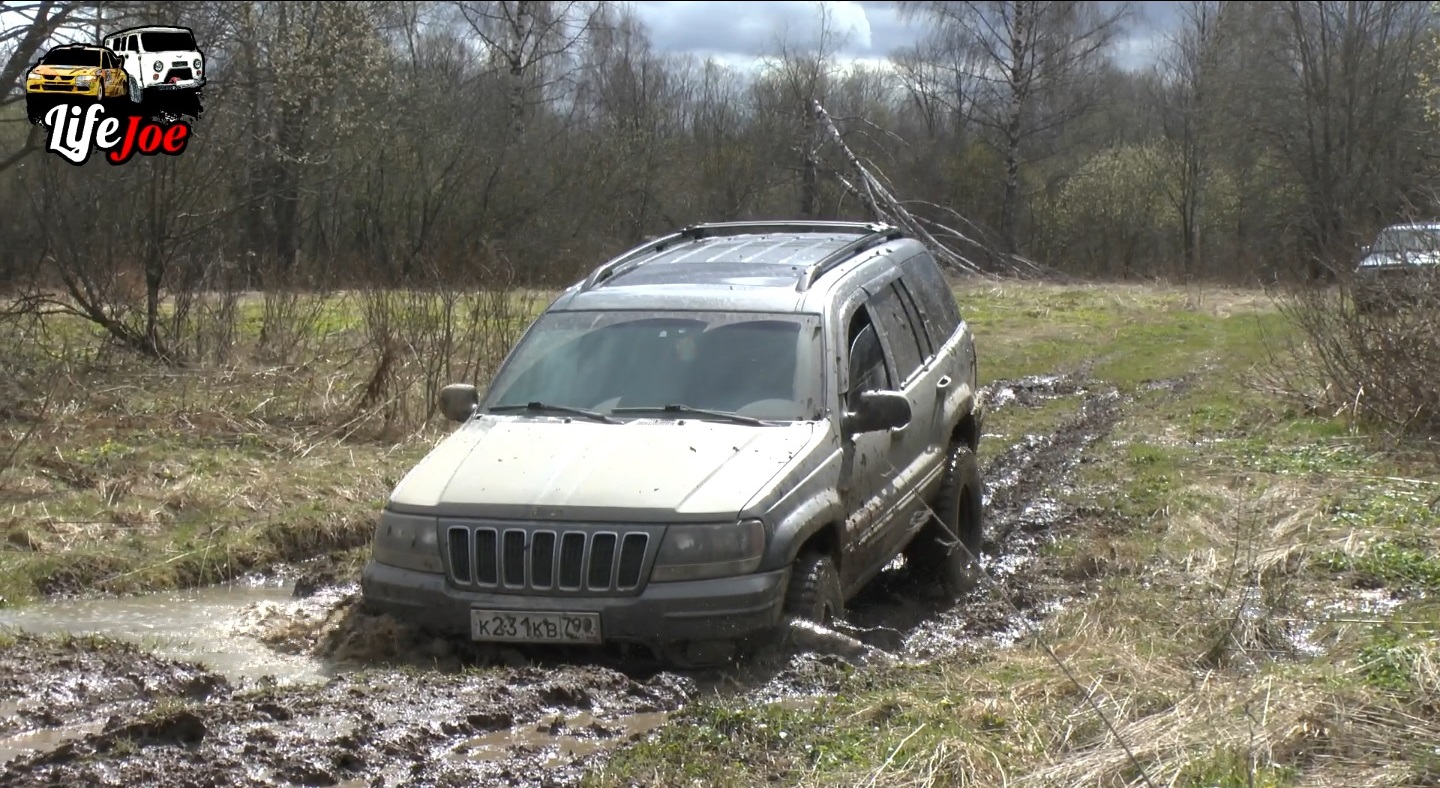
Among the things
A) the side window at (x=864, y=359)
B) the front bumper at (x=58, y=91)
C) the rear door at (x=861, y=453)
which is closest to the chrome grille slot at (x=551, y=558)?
the rear door at (x=861, y=453)

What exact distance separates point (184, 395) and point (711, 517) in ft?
28.0

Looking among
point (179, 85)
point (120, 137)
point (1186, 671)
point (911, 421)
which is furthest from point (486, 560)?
point (120, 137)

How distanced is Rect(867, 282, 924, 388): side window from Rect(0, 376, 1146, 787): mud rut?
134cm

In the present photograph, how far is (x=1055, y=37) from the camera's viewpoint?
131 ft

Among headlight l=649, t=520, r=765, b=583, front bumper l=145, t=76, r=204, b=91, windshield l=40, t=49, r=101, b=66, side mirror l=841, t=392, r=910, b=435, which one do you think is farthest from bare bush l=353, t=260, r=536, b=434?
headlight l=649, t=520, r=765, b=583

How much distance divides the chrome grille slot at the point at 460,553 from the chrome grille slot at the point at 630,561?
0.63 metres

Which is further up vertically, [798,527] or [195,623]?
[798,527]

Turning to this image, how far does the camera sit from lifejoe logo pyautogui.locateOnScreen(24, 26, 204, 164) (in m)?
14.7

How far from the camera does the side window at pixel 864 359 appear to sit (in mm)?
6949

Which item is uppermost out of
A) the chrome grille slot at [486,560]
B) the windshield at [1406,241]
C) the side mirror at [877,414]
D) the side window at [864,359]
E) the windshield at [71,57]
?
the windshield at [71,57]

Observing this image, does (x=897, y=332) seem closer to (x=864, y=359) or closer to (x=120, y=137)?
(x=864, y=359)

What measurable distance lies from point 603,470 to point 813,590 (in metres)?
0.98

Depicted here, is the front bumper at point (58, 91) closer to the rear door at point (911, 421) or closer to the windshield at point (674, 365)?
the windshield at point (674, 365)

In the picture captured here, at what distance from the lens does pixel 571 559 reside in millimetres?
5695
